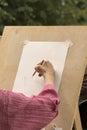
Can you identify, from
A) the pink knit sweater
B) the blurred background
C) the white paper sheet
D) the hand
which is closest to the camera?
the pink knit sweater

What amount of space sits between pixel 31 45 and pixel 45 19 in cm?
414

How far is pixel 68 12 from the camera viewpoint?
6.79 meters

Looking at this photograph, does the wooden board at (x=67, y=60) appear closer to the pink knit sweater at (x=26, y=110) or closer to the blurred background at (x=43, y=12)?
the pink knit sweater at (x=26, y=110)

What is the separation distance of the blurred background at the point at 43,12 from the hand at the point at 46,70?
3523 mm

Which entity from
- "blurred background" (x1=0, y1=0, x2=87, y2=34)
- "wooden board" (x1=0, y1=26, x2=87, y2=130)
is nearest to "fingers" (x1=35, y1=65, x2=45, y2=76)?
"wooden board" (x1=0, y1=26, x2=87, y2=130)

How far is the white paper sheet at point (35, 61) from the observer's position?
7.34 feet

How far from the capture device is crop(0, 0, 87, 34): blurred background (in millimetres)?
6055

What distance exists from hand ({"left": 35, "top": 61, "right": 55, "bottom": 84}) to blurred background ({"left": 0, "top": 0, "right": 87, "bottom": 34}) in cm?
352

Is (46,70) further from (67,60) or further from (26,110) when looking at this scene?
(26,110)

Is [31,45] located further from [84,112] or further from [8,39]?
[84,112]

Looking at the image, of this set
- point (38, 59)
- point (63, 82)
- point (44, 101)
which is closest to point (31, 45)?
point (38, 59)

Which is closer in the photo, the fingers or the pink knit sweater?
the pink knit sweater

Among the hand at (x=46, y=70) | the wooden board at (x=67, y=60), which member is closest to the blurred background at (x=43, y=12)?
the wooden board at (x=67, y=60)

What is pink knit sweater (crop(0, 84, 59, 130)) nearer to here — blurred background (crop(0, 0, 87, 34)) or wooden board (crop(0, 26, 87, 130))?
wooden board (crop(0, 26, 87, 130))
